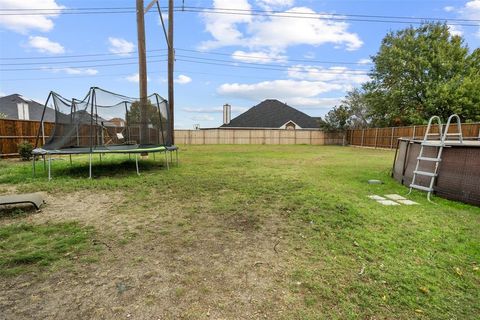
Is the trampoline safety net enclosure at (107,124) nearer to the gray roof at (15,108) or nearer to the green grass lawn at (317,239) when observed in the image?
the green grass lawn at (317,239)

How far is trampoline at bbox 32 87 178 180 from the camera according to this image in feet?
21.2

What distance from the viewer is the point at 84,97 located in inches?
266

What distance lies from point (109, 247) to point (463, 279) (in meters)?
2.98

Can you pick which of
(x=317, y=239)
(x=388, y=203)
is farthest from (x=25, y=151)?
(x=388, y=203)

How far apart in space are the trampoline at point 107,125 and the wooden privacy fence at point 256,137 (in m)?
17.0

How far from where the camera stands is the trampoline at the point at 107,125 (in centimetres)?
646

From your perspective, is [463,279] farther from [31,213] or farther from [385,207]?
[31,213]

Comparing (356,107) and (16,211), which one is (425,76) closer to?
(356,107)

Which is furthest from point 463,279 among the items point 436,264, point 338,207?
point 338,207

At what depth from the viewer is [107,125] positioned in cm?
756

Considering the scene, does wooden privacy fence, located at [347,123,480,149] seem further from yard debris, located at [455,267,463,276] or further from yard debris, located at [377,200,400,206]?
yard debris, located at [455,267,463,276]

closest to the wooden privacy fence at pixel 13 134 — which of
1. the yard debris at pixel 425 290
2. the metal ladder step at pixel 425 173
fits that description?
the metal ladder step at pixel 425 173

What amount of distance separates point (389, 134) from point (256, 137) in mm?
11422

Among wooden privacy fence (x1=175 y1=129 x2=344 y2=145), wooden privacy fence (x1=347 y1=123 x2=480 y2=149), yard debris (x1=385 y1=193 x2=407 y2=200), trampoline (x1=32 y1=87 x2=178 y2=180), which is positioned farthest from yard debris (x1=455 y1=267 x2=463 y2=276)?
wooden privacy fence (x1=175 y1=129 x2=344 y2=145)
